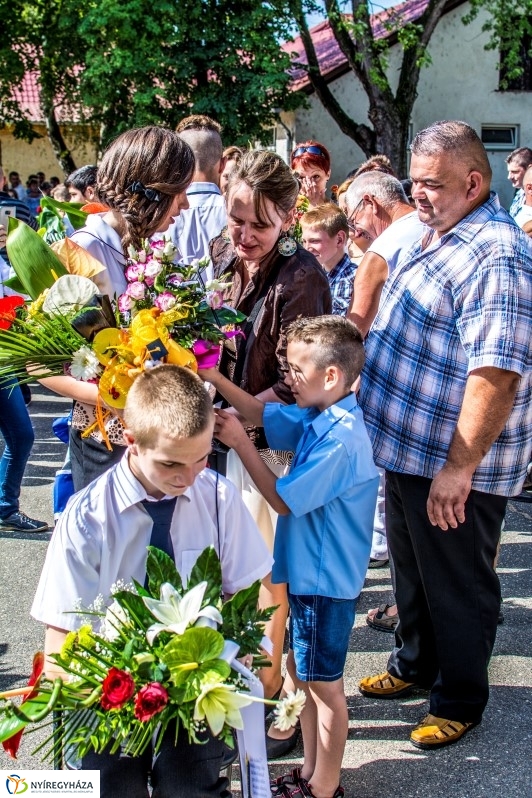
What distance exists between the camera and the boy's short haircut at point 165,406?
87.7 inches

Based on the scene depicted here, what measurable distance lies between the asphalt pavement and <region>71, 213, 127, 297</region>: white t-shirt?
155 cm

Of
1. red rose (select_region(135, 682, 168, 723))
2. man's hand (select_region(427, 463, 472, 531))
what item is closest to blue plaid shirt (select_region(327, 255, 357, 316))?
man's hand (select_region(427, 463, 472, 531))

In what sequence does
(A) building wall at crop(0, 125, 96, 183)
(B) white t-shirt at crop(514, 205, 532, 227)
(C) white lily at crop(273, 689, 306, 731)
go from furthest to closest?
(A) building wall at crop(0, 125, 96, 183) → (B) white t-shirt at crop(514, 205, 532, 227) → (C) white lily at crop(273, 689, 306, 731)

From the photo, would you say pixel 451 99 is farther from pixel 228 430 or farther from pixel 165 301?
pixel 165 301

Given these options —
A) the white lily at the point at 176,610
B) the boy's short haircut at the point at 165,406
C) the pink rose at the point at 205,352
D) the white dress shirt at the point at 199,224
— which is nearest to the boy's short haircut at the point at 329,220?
the white dress shirt at the point at 199,224

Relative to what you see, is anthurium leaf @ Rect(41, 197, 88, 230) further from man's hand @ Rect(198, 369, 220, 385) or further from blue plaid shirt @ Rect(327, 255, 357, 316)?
blue plaid shirt @ Rect(327, 255, 357, 316)

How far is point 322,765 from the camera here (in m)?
2.83

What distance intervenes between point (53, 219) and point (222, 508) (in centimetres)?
135

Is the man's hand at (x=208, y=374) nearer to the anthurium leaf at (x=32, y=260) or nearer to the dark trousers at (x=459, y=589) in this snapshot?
the anthurium leaf at (x=32, y=260)

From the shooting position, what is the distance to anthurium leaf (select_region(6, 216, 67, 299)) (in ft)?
8.20

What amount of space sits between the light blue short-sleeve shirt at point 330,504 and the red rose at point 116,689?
35.9 inches

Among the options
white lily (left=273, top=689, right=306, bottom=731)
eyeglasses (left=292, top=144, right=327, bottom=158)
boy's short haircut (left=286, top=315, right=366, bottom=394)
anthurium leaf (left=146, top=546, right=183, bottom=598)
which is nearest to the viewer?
white lily (left=273, top=689, right=306, bottom=731)

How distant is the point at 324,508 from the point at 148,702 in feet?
3.43

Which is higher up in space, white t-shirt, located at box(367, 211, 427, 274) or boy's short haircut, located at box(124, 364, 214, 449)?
white t-shirt, located at box(367, 211, 427, 274)
